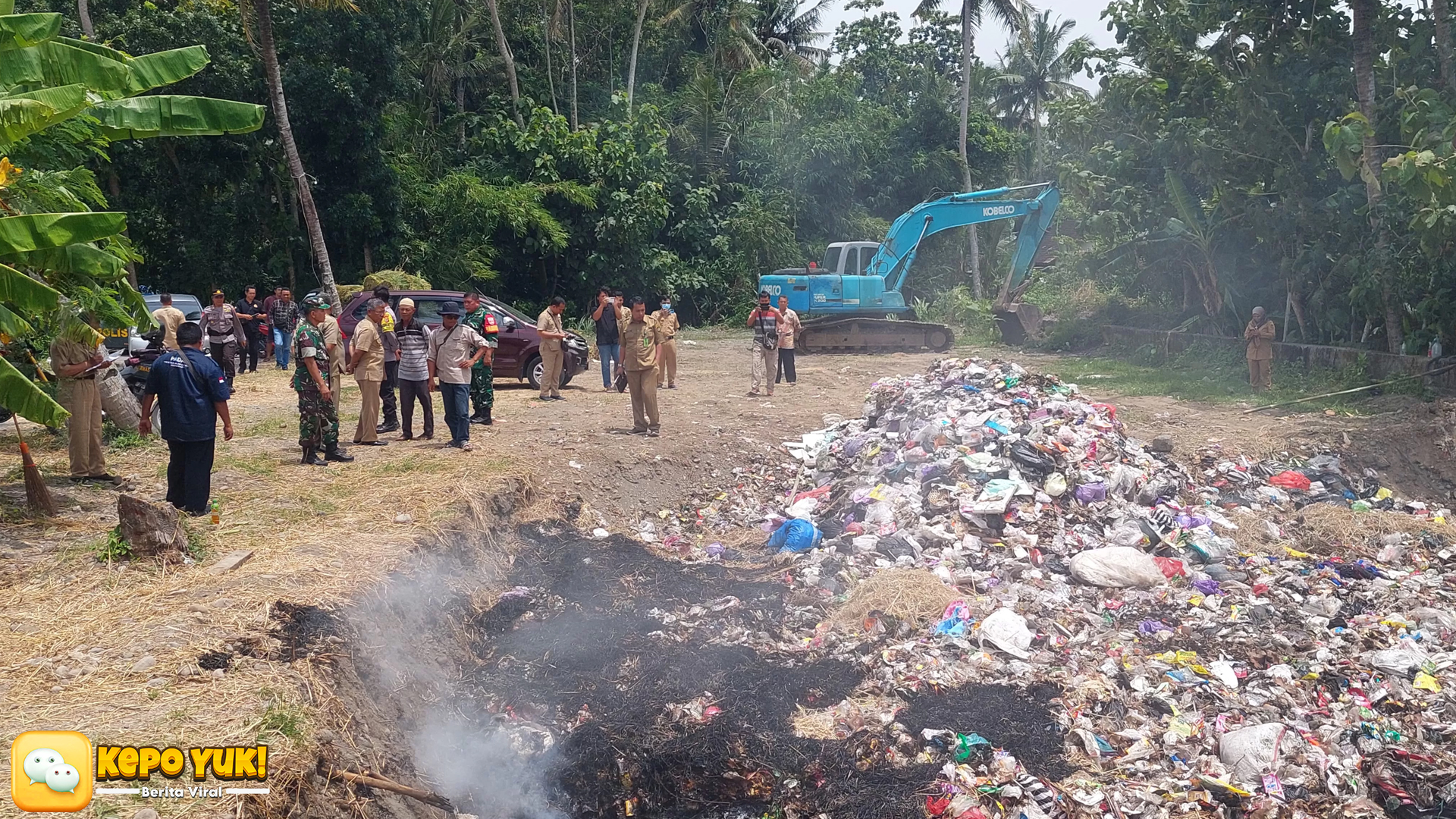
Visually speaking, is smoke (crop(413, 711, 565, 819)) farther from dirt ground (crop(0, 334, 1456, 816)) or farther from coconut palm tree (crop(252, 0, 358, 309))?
coconut palm tree (crop(252, 0, 358, 309))

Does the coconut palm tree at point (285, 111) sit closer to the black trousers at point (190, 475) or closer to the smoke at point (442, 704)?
the black trousers at point (190, 475)

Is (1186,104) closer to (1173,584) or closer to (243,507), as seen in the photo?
(1173,584)

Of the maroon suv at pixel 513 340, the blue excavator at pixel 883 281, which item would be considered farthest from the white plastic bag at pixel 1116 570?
the blue excavator at pixel 883 281

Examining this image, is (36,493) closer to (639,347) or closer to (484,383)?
(484,383)

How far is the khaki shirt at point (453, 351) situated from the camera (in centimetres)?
1013

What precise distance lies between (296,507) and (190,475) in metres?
0.83

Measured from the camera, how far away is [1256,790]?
5125mm

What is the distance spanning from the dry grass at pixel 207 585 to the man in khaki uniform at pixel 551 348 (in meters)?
3.81

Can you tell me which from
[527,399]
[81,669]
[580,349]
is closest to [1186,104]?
[580,349]

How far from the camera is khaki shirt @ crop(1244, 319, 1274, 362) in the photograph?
46.2 feet

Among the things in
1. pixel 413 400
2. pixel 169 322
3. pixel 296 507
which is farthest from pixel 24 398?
pixel 169 322

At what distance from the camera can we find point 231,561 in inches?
256

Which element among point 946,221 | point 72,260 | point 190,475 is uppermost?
point 946,221

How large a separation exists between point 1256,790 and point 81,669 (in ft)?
18.5
